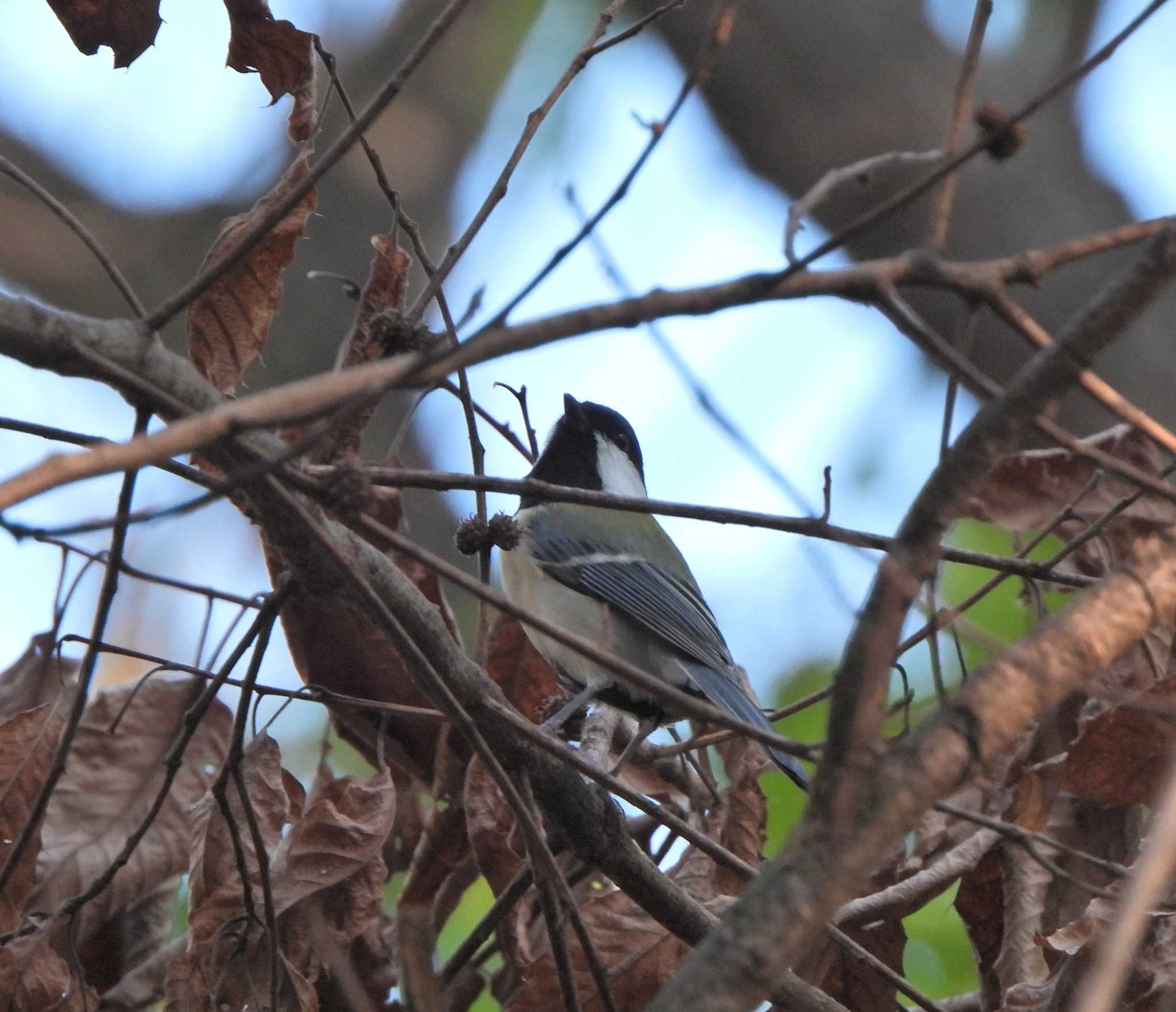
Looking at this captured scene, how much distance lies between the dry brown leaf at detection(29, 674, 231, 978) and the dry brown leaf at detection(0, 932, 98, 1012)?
0.16 metres

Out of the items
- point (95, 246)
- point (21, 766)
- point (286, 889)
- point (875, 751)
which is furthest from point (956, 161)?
point (21, 766)

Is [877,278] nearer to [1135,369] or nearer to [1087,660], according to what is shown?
[1087,660]

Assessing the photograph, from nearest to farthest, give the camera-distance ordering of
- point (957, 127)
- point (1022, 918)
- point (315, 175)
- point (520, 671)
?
point (957, 127) → point (315, 175) → point (1022, 918) → point (520, 671)

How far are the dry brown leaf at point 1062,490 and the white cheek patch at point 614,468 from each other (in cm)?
160

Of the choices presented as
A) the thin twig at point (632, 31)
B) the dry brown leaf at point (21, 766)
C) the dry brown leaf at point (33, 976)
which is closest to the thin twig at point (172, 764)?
the dry brown leaf at point (33, 976)

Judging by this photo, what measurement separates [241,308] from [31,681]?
2.68 ft

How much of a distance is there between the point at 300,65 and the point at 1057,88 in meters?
1.20

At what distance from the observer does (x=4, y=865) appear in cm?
191

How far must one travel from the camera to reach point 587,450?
4195 millimetres

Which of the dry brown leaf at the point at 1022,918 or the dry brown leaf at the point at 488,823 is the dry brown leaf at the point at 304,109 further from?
the dry brown leaf at the point at 1022,918

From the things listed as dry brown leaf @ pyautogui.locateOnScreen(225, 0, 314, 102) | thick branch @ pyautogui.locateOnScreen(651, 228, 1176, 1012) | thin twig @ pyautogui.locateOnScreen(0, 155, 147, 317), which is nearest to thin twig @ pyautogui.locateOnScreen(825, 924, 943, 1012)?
thick branch @ pyautogui.locateOnScreen(651, 228, 1176, 1012)

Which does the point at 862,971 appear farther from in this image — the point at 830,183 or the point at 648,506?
the point at 830,183

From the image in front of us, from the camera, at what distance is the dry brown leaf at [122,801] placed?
2.17m

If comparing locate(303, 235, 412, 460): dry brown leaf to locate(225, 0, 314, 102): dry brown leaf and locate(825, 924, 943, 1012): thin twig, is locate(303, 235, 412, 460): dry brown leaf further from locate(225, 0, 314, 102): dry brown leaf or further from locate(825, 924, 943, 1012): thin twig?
locate(825, 924, 943, 1012): thin twig
